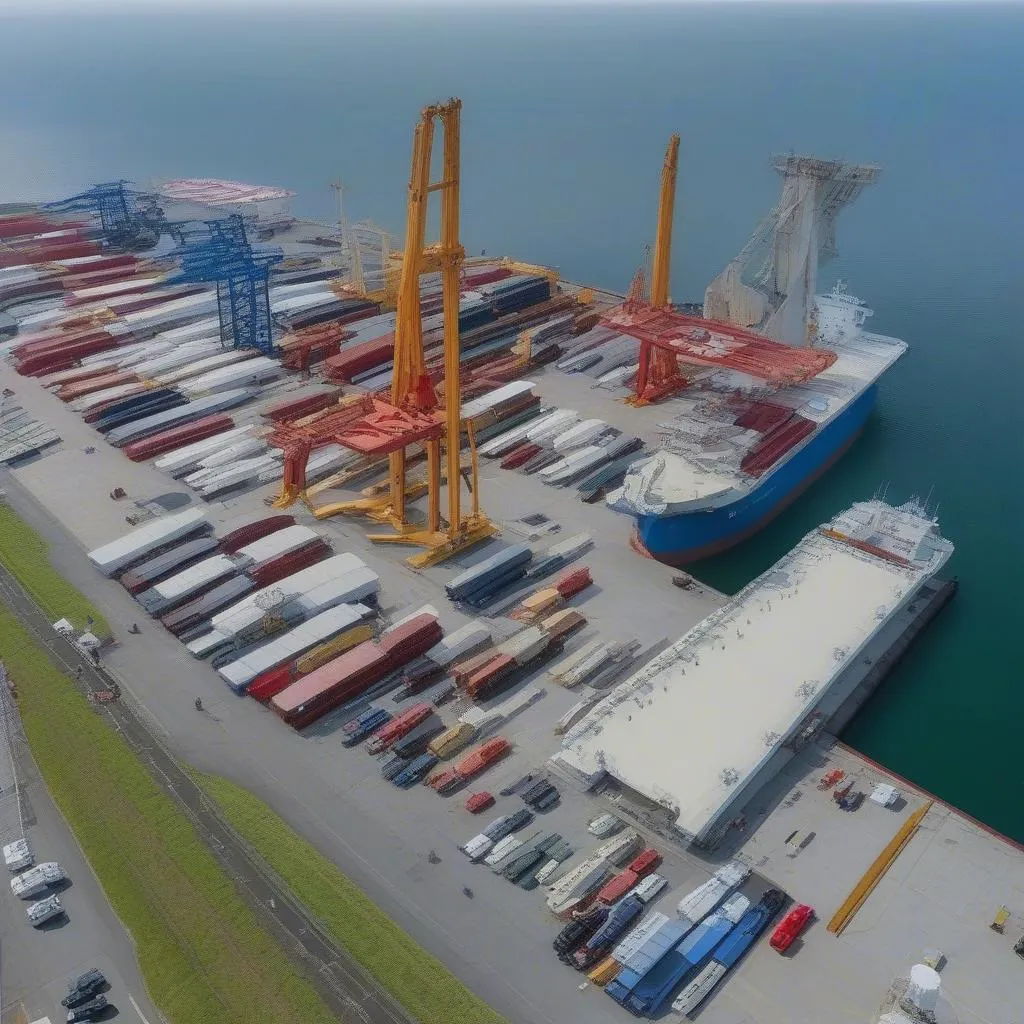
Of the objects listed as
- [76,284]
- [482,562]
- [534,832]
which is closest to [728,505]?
[482,562]

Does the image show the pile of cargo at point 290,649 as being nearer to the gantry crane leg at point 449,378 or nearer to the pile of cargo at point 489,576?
the pile of cargo at point 489,576

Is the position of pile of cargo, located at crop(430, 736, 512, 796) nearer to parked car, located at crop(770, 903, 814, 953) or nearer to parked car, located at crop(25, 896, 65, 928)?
parked car, located at crop(770, 903, 814, 953)

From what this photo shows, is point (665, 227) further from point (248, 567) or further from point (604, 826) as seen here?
point (604, 826)

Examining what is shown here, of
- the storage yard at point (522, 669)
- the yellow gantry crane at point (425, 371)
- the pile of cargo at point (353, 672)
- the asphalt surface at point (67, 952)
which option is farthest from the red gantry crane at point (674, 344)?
the asphalt surface at point (67, 952)

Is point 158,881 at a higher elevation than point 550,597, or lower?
lower

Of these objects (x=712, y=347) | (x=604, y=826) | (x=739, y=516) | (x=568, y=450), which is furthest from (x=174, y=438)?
(x=604, y=826)

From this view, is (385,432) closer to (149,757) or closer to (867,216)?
(149,757)
